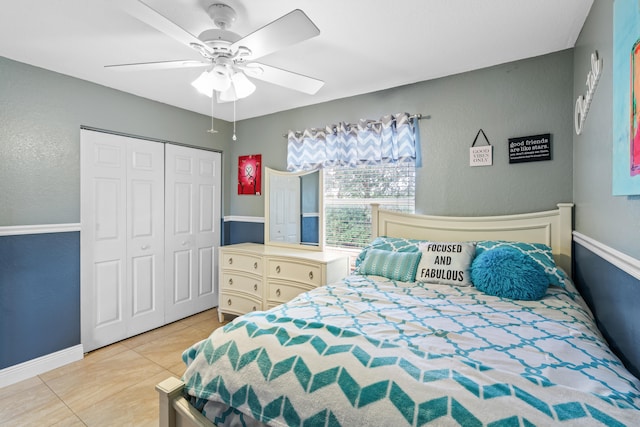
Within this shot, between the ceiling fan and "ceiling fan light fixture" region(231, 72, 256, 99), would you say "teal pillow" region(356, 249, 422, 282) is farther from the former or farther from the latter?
"ceiling fan light fixture" region(231, 72, 256, 99)

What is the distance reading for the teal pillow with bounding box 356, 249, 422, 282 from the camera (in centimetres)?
215

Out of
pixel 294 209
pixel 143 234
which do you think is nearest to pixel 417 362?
pixel 294 209

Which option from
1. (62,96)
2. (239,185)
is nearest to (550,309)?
(239,185)

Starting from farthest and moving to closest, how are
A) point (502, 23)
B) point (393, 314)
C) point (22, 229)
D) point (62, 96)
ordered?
point (62, 96)
point (22, 229)
point (502, 23)
point (393, 314)

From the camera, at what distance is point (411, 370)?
38.3 inches

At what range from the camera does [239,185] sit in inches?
155

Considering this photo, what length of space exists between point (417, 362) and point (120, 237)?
291cm

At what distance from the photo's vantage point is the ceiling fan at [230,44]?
53.3 inches

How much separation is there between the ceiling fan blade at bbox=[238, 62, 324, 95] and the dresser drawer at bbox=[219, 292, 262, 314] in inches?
80.7

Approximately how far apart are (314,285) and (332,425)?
183cm

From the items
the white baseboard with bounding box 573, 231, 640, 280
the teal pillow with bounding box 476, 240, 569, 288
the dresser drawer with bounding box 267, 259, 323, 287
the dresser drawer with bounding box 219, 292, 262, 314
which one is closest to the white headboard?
the teal pillow with bounding box 476, 240, 569, 288

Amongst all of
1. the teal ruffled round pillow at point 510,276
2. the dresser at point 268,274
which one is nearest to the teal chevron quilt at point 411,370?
the teal ruffled round pillow at point 510,276

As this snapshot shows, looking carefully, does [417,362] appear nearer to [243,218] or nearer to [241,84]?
[241,84]

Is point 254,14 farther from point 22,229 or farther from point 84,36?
point 22,229
